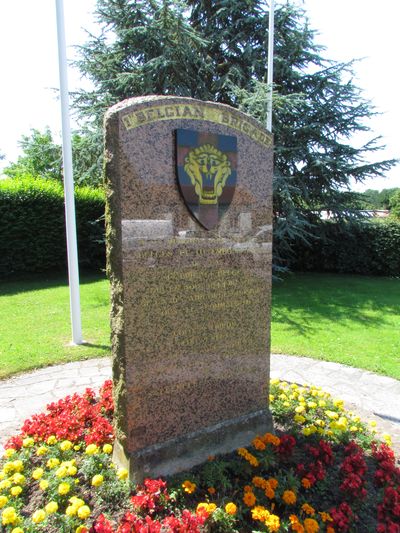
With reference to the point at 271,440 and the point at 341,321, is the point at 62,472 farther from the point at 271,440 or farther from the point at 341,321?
the point at 341,321

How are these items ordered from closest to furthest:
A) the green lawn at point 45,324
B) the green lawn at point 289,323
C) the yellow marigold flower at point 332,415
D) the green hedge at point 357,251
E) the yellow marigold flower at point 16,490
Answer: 1. the yellow marigold flower at point 16,490
2. the yellow marigold flower at point 332,415
3. the green lawn at point 45,324
4. the green lawn at point 289,323
5. the green hedge at point 357,251

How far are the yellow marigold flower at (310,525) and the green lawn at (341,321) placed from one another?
10.5 ft

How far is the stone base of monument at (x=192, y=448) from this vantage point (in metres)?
2.55

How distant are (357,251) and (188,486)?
1222 centimetres

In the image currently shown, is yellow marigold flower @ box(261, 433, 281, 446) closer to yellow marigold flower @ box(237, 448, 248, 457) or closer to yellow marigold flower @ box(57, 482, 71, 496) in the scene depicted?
yellow marigold flower @ box(237, 448, 248, 457)

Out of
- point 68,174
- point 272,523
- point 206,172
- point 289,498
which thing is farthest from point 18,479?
point 68,174

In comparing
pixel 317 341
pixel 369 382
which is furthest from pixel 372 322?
pixel 369 382

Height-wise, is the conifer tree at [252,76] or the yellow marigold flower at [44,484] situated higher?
the conifer tree at [252,76]

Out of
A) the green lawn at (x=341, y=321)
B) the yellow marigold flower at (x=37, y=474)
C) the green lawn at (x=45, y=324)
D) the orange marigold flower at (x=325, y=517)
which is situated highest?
the yellow marigold flower at (x=37, y=474)

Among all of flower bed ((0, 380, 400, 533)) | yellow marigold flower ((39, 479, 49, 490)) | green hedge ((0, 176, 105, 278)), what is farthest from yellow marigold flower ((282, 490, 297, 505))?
green hedge ((0, 176, 105, 278))

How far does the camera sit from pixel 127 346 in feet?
8.05

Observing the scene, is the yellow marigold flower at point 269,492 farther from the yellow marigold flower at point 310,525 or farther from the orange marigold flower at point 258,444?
the orange marigold flower at point 258,444

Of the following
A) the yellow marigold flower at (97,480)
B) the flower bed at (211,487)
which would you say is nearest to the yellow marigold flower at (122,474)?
the flower bed at (211,487)

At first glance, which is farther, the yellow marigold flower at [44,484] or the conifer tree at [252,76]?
the conifer tree at [252,76]
